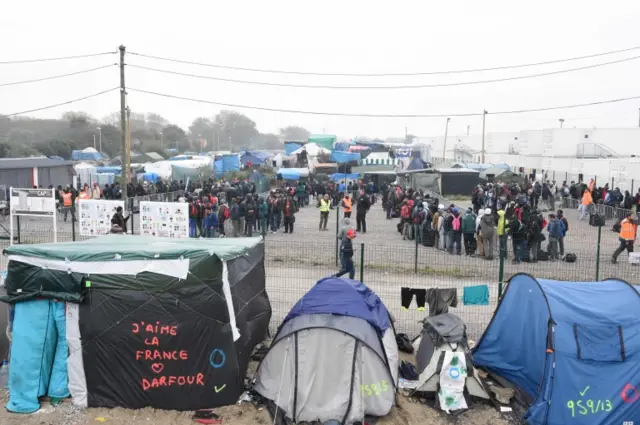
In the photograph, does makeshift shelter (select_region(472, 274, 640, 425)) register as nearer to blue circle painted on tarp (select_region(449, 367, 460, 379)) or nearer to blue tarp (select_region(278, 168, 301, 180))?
blue circle painted on tarp (select_region(449, 367, 460, 379))

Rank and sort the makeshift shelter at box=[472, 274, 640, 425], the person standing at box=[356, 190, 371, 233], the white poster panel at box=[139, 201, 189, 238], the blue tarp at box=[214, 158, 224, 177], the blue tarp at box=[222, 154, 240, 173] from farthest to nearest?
the blue tarp at box=[222, 154, 240, 173]
the blue tarp at box=[214, 158, 224, 177]
the person standing at box=[356, 190, 371, 233]
the white poster panel at box=[139, 201, 189, 238]
the makeshift shelter at box=[472, 274, 640, 425]

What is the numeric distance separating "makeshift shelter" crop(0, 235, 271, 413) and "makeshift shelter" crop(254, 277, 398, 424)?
657mm

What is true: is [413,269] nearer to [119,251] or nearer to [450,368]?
[450,368]

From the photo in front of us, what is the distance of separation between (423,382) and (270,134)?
192993 millimetres

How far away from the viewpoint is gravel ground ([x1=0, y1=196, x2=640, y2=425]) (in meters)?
7.67

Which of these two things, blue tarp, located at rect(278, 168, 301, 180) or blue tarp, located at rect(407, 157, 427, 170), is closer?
blue tarp, located at rect(278, 168, 301, 180)

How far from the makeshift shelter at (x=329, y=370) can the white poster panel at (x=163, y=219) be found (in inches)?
355

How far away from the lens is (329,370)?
764 cm

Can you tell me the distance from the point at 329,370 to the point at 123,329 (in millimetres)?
2857

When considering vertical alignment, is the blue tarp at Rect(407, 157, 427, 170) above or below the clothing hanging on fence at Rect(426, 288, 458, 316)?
above

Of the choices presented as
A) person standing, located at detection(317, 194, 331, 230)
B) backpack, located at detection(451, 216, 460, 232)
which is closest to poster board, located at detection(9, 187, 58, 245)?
person standing, located at detection(317, 194, 331, 230)

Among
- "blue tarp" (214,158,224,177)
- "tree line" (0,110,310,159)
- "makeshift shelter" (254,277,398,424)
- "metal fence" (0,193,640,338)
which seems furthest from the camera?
"tree line" (0,110,310,159)

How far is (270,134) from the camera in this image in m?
198

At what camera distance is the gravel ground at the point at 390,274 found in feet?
25.2
